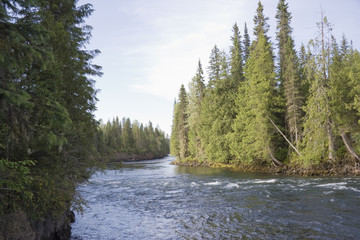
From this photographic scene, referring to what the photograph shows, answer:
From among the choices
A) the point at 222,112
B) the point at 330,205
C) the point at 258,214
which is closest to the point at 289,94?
the point at 222,112

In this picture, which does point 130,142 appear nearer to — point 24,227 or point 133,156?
point 133,156

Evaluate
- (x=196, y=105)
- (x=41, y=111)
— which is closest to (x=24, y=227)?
(x=41, y=111)

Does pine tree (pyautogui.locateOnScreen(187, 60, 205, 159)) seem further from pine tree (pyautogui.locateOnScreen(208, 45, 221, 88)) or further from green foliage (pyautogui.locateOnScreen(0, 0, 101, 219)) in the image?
green foliage (pyautogui.locateOnScreen(0, 0, 101, 219))

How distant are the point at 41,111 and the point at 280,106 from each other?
33.9m

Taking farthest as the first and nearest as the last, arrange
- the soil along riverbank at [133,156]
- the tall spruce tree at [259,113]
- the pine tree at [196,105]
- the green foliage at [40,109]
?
the soil along riverbank at [133,156]
the pine tree at [196,105]
the tall spruce tree at [259,113]
the green foliage at [40,109]

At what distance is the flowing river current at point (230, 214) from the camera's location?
34.8 ft

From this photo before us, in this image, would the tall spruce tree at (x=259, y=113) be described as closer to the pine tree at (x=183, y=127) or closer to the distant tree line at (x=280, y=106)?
the distant tree line at (x=280, y=106)

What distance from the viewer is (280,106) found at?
3516 centimetres

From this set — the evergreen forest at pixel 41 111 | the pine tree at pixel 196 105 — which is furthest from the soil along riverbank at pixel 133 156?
the evergreen forest at pixel 41 111

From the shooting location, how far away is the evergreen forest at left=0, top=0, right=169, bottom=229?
513 cm

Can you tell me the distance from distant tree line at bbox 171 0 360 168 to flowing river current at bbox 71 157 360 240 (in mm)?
7470

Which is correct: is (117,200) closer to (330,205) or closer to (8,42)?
(330,205)

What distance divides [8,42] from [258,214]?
12417mm

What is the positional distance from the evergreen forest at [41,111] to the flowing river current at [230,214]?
2.82m
